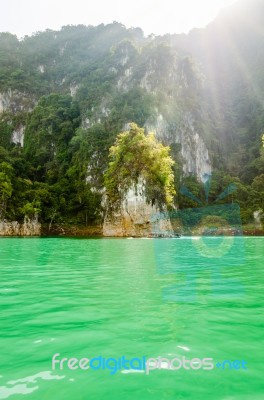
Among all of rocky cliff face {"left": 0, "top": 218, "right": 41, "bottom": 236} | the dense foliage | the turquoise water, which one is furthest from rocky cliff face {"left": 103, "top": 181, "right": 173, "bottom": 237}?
the turquoise water

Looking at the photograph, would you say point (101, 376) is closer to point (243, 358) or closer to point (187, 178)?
point (243, 358)

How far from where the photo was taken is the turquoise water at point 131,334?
9.35 feet

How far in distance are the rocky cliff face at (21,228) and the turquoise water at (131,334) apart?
49630 mm

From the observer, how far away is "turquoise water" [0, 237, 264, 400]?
2850 millimetres

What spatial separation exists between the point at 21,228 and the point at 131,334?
5527cm

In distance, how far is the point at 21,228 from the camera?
2234 inches

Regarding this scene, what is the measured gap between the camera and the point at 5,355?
3.57 meters

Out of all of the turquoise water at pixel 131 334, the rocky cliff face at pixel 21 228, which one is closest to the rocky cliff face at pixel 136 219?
the rocky cliff face at pixel 21 228

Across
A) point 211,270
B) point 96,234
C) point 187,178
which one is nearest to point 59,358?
point 211,270

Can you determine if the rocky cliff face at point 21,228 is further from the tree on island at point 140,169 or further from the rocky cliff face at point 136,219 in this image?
the tree on island at point 140,169

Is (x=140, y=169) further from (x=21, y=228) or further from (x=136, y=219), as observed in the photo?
(x=21, y=228)

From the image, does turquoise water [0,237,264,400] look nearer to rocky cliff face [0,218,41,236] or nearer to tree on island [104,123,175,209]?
tree on island [104,123,175,209]

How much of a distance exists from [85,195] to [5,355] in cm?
6300

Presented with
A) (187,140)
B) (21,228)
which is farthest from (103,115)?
(21,228)
